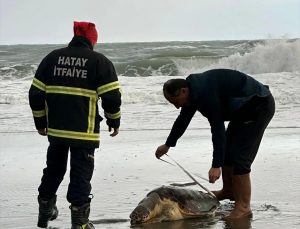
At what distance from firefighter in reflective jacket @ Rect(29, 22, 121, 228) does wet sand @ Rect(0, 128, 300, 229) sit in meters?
0.57

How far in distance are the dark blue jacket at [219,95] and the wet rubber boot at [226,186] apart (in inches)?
24.5

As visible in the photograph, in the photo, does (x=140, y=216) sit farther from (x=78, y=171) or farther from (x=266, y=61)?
(x=266, y=61)

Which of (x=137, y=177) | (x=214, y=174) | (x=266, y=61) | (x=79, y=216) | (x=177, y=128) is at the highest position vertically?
(x=266, y=61)

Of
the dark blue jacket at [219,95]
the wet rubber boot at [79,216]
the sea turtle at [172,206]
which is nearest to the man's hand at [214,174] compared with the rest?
the dark blue jacket at [219,95]

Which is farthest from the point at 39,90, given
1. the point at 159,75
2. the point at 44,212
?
the point at 159,75

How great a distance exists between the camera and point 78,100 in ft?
15.4

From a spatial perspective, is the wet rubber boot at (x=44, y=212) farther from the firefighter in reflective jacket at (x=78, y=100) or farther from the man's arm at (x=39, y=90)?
the man's arm at (x=39, y=90)

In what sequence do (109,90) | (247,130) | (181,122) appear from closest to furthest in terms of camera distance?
(109,90) → (247,130) → (181,122)

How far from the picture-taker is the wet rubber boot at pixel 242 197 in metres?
5.34

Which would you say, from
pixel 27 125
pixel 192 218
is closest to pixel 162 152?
pixel 192 218

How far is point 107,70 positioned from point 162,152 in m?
1.16

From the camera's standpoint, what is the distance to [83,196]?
4742mm

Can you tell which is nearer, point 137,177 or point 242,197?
point 242,197

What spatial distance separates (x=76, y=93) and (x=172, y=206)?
126cm
